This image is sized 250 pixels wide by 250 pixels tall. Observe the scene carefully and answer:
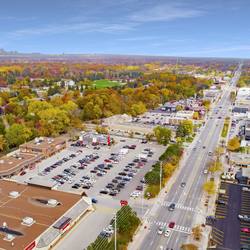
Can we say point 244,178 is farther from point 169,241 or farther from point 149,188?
point 169,241

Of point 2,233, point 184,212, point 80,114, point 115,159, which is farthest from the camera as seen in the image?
point 80,114

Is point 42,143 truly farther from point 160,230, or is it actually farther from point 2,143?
point 160,230

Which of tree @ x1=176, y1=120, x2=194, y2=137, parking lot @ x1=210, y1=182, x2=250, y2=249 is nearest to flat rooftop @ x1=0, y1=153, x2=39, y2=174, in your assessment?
parking lot @ x1=210, y1=182, x2=250, y2=249

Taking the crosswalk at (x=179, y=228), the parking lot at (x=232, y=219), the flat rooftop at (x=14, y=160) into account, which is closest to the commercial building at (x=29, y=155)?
the flat rooftop at (x=14, y=160)

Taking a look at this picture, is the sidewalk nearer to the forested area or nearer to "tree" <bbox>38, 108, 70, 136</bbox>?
"tree" <bbox>38, 108, 70, 136</bbox>

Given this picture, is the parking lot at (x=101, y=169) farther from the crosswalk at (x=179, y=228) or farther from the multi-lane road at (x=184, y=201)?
the crosswalk at (x=179, y=228)

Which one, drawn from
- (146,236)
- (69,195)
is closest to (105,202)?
(69,195)
